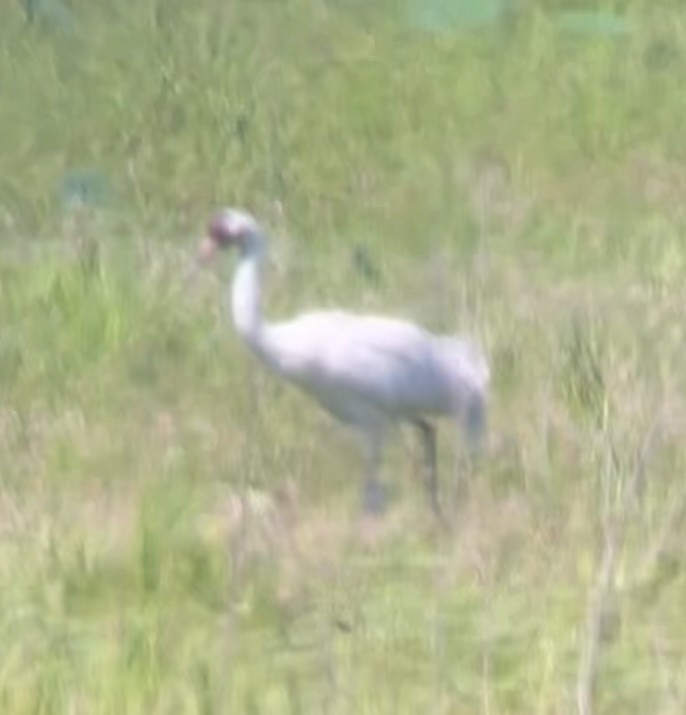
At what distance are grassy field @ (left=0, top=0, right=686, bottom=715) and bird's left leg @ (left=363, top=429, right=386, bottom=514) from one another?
1.9 inches

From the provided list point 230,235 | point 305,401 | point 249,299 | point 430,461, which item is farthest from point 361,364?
point 430,461

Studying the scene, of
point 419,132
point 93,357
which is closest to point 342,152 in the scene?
point 419,132

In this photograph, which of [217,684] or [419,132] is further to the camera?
[419,132]

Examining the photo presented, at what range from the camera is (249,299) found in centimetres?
773

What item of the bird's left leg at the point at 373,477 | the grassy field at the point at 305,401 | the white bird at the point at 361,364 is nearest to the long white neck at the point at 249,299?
the white bird at the point at 361,364

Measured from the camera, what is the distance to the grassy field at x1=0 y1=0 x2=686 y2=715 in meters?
4.38

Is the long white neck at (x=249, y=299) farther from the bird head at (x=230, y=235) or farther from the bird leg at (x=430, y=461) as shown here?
the bird leg at (x=430, y=461)

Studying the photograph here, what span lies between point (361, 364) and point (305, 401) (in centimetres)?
29

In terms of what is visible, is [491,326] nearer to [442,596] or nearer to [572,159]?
[442,596]

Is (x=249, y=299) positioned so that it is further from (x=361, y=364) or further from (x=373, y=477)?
(x=373, y=477)

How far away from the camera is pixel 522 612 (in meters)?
4.54

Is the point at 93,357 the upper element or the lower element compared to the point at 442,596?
lower

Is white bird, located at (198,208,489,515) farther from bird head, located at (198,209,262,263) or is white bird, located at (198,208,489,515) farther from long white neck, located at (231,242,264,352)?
bird head, located at (198,209,262,263)

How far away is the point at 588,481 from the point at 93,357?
2491 millimetres
